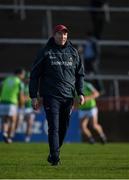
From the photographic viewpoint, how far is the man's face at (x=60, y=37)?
14.4 m

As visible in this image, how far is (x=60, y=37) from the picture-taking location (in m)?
14.4

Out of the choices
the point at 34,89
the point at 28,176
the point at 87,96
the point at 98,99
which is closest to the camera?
the point at 28,176

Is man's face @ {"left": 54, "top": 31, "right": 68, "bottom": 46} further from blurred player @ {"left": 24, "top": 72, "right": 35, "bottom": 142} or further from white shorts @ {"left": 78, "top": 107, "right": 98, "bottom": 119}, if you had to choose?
blurred player @ {"left": 24, "top": 72, "right": 35, "bottom": 142}

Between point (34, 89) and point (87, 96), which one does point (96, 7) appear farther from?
point (34, 89)

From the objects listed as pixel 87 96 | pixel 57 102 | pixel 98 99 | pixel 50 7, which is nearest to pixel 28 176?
pixel 57 102

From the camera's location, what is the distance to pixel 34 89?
14445 mm

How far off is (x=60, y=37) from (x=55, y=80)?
752 millimetres

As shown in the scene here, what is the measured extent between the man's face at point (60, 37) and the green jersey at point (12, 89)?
556 inches

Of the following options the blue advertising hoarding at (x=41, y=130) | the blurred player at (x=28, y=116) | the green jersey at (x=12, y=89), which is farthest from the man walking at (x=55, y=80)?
the blue advertising hoarding at (x=41, y=130)

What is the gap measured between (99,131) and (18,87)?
10.3ft

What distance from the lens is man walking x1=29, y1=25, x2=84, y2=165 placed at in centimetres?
1442

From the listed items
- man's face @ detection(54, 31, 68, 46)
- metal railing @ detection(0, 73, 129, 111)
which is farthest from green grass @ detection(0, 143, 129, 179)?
metal railing @ detection(0, 73, 129, 111)

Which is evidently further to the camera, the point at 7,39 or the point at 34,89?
the point at 7,39

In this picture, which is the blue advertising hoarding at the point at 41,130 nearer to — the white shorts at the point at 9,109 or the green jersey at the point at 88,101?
the green jersey at the point at 88,101
